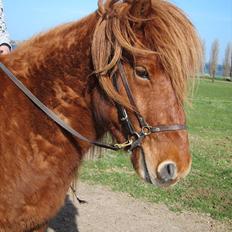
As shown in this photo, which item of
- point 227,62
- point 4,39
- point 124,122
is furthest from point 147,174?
point 227,62

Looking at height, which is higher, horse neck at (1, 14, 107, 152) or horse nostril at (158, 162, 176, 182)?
horse neck at (1, 14, 107, 152)

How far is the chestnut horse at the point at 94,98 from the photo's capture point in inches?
102

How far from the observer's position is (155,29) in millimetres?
2627

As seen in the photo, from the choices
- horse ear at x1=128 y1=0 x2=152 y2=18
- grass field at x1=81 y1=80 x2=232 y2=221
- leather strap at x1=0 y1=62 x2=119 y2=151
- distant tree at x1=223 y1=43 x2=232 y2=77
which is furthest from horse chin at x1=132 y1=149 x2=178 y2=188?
distant tree at x1=223 y1=43 x2=232 y2=77

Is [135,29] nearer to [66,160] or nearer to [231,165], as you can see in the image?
[66,160]

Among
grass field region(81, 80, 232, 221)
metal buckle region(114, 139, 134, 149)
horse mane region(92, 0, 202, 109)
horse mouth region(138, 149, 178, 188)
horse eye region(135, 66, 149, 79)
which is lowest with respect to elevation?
grass field region(81, 80, 232, 221)

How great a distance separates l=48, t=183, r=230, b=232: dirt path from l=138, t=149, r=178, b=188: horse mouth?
9.41 ft

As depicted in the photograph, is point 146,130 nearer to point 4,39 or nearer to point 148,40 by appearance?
point 148,40

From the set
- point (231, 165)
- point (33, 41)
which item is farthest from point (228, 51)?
point (33, 41)

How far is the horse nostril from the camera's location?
2.57 metres

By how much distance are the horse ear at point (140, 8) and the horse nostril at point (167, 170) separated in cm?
103

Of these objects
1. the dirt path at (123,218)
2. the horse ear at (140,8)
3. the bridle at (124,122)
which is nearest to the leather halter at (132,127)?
the bridle at (124,122)

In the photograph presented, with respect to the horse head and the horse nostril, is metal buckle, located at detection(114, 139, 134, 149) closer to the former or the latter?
the horse head

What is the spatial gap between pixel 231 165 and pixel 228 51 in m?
106
